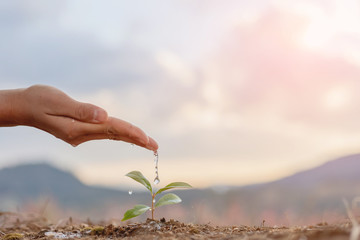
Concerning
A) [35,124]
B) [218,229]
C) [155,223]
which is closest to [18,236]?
[35,124]

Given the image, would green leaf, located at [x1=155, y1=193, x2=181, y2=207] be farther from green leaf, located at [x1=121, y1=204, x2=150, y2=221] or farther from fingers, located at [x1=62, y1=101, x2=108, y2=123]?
fingers, located at [x1=62, y1=101, x2=108, y2=123]

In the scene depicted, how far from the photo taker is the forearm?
110 inches

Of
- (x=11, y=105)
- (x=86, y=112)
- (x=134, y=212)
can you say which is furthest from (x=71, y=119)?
(x=134, y=212)

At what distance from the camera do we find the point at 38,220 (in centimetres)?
396

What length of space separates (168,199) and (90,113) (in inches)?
28.3

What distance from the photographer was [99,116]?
2.53 meters

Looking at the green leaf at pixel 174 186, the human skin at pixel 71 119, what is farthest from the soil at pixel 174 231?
the human skin at pixel 71 119

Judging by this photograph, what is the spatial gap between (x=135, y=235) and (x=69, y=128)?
0.77m

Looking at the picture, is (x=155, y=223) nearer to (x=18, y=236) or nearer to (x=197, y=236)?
(x=197, y=236)

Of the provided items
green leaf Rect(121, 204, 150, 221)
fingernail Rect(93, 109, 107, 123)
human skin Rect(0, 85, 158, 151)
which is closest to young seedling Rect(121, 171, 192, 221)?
green leaf Rect(121, 204, 150, 221)

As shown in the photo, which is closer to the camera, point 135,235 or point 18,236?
point 135,235

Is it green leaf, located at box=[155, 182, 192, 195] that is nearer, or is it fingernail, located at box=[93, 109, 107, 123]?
fingernail, located at box=[93, 109, 107, 123]

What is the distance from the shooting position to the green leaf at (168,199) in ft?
→ 8.40

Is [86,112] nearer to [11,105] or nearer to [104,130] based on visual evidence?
[104,130]
